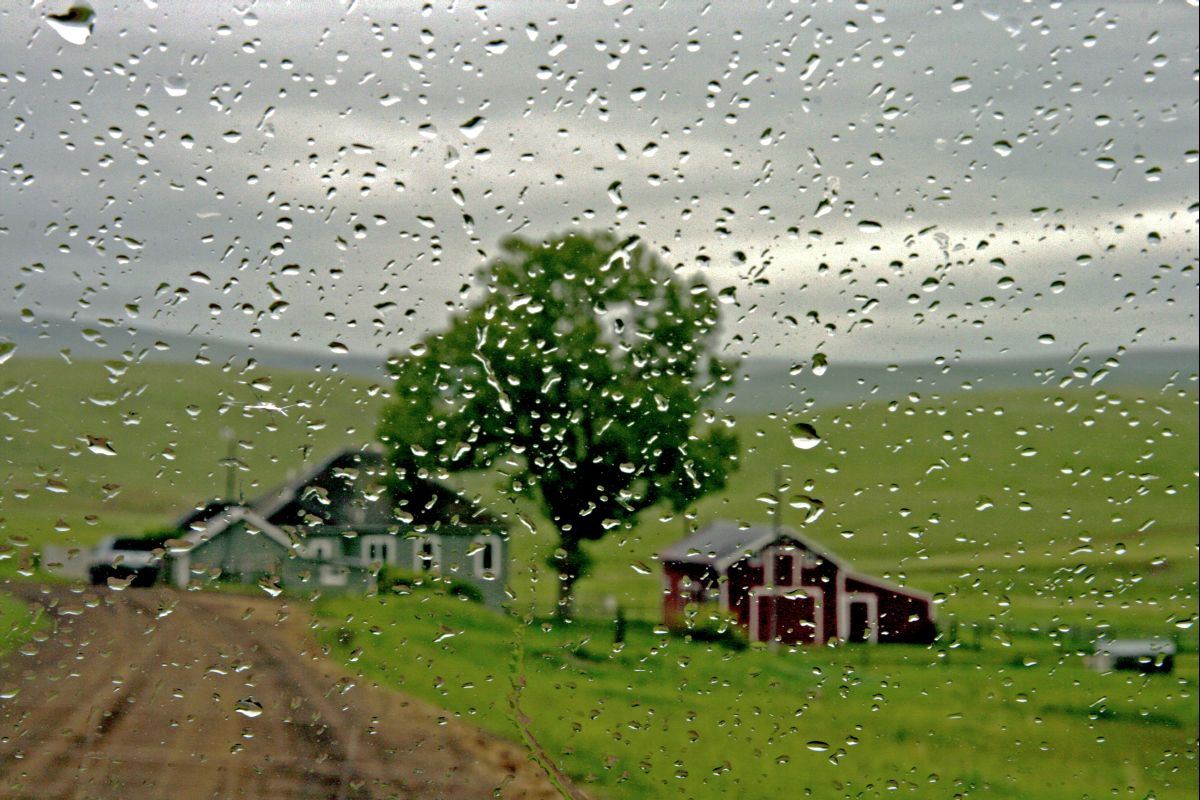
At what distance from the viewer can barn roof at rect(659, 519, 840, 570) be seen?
1.64 m

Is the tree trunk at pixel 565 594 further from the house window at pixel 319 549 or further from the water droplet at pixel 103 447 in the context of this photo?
the water droplet at pixel 103 447

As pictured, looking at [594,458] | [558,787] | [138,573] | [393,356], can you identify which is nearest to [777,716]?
[558,787]

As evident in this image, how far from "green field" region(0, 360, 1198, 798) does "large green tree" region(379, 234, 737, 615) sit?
0.17ft

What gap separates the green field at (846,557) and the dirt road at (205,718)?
0.07m

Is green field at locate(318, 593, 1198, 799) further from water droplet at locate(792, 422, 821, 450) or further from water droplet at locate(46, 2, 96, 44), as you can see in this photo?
water droplet at locate(46, 2, 96, 44)

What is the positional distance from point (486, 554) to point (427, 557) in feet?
0.30

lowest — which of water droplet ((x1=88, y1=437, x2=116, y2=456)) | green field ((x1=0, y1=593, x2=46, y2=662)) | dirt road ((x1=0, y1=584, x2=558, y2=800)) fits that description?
dirt road ((x1=0, y1=584, x2=558, y2=800))

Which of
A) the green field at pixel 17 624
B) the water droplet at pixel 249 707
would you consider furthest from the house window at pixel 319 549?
the green field at pixel 17 624

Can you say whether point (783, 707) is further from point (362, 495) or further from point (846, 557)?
point (362, 495)

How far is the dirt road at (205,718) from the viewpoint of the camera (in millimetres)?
1595

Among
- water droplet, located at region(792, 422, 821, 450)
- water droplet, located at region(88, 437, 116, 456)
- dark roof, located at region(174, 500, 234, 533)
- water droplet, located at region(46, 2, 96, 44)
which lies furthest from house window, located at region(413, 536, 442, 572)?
water droplet, located at region(46, 2, 96, 44)

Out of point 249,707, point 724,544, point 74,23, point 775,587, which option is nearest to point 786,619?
point 775,587

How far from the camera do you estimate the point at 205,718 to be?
1.66 m

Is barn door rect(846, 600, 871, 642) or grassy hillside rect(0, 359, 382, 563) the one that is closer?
grassy hillside rect(0, 359, 382, 563)
